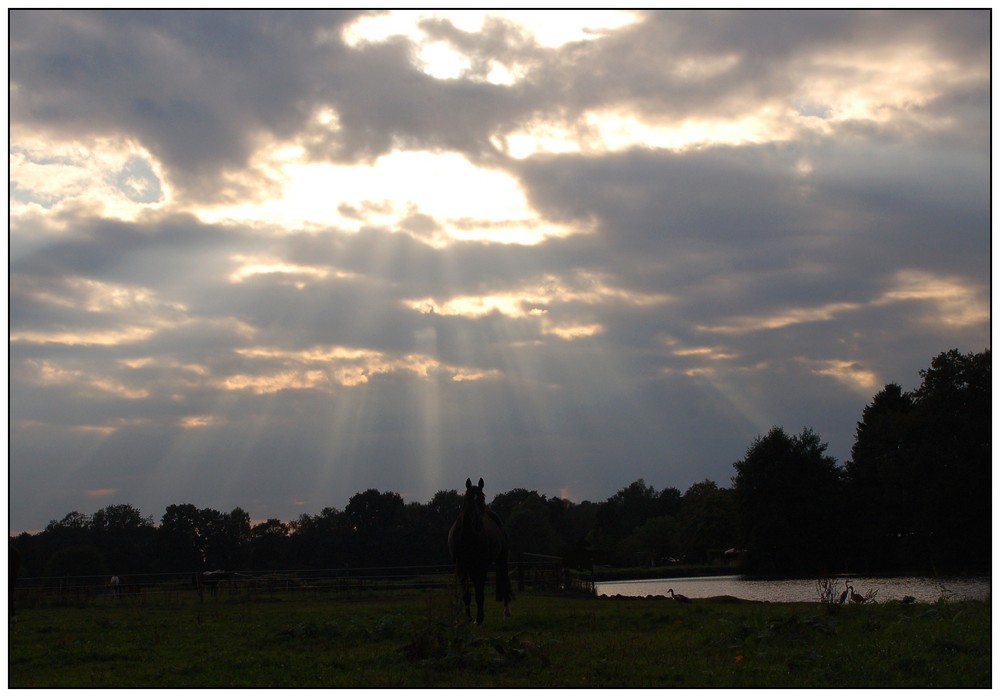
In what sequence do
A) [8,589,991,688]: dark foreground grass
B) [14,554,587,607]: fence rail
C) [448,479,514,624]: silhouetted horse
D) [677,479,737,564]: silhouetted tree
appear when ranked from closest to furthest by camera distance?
[8,589,991,688]: dark foreground grass → [448,479,514,624]: silhouetted horse → [14,554,587,607]: fence rail → [677,479,737,564]: silhouetted tree

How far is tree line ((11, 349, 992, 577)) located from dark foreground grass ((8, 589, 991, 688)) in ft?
75.4

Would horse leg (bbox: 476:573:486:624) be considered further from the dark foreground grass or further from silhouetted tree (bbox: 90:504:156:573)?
silhouetted tree (bbox: 90:504:156:573)

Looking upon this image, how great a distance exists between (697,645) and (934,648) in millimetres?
3321

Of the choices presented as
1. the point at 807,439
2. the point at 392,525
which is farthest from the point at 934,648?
the point at 392,525

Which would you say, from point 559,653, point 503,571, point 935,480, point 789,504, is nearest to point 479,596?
point 503,571

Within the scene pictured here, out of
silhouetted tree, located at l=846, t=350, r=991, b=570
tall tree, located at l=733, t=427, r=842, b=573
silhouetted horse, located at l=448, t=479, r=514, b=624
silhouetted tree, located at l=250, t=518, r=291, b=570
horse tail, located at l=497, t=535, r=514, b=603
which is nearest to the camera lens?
silhouetted horse, located at l=448, t=479, r=514, b=624

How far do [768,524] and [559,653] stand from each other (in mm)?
58084

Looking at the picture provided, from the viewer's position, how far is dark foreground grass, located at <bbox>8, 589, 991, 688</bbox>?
1083 centimetres

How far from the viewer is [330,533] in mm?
97562

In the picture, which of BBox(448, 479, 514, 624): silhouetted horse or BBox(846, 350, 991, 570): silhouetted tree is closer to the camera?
BBox(448, 479, 514, 624): silhouetted horse

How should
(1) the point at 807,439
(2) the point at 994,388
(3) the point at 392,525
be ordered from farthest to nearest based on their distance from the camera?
(3) the point at 392,525, (1) the point at 807,439, (2) the point at 994,388

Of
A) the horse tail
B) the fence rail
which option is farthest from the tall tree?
the horse tail

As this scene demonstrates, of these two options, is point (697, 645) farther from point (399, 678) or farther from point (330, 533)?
point (330, 533)

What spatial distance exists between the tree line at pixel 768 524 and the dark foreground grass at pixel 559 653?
75.4ft
